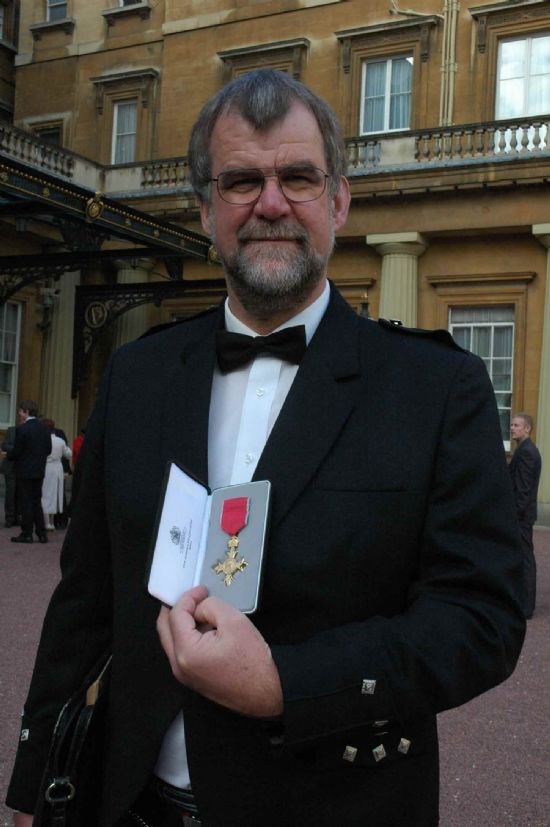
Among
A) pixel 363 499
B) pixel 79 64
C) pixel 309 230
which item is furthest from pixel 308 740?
pixel 79 64

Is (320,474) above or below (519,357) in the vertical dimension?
below

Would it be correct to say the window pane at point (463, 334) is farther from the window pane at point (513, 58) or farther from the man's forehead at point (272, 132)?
the man's forehead at point (272, 132)

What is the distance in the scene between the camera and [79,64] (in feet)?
70.8

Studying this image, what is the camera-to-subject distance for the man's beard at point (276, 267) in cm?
175

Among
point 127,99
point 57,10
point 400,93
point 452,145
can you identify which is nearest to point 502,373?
point 452,145

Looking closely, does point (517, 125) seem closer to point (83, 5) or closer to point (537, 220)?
point (537, 220)

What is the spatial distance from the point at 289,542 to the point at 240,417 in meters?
0.33

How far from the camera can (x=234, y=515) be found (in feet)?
4.99

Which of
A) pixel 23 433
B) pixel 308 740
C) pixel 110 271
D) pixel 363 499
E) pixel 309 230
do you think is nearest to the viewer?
pixel 308 740

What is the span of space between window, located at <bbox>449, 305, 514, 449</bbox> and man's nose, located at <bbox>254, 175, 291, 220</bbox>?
15.5m

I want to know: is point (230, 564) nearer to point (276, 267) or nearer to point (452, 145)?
point (276, 267)

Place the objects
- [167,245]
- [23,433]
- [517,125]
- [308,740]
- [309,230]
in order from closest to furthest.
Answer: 1. [308,740]
2. [309,230]
3. [23,433]
4. [167,245]
5. [517,125]

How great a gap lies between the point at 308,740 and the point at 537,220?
51.1 feet

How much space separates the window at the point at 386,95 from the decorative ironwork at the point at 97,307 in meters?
4.53
